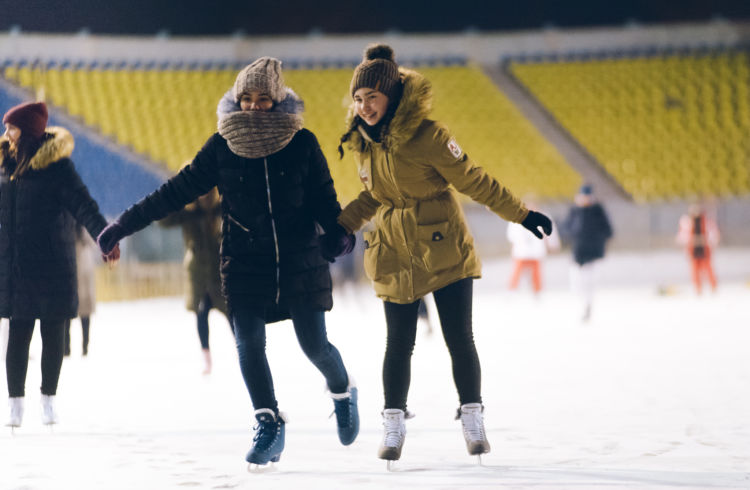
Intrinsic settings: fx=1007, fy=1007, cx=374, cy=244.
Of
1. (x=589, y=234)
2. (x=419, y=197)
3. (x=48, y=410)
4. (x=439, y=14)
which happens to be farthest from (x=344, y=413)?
(x=439, y=14)

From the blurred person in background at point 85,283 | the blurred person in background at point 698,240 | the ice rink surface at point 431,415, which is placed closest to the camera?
the ice rink surface at point 431,415

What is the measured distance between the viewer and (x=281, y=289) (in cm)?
359

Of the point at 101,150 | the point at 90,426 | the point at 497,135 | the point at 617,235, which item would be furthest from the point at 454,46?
the point at 90,426

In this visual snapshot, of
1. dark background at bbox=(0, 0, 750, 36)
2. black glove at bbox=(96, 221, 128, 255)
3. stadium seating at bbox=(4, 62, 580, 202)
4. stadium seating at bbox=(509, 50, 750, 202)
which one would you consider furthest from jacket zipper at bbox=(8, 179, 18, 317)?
stadium seating at bbox=(509, 50, 750, 202)

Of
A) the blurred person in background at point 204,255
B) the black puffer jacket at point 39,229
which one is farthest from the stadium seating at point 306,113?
the black puffer jacket at point 39,229

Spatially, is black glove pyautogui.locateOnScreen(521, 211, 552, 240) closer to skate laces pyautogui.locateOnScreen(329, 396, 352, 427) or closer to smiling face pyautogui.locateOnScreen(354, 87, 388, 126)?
smiling face pyautogui.locateOnScreen(354, 87, 388, 126)

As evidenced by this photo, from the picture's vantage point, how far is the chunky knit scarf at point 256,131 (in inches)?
138

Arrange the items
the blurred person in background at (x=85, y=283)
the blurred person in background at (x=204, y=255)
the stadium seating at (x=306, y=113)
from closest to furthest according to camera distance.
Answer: the blurred person in background at (x=204, y=255)
the blurred person in background at (x=85, y=283)
the stadium seating at (x=306, y=113)

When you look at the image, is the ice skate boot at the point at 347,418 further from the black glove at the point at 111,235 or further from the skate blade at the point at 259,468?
the black glove at the point at 111,235

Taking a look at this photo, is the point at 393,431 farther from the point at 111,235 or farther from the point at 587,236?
the point at 587,236

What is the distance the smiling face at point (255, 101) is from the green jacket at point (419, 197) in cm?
33

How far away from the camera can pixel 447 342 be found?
3.65 metres

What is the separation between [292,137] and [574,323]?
683 centimetres

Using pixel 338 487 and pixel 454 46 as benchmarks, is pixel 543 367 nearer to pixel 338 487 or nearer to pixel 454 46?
pixel 338 487
